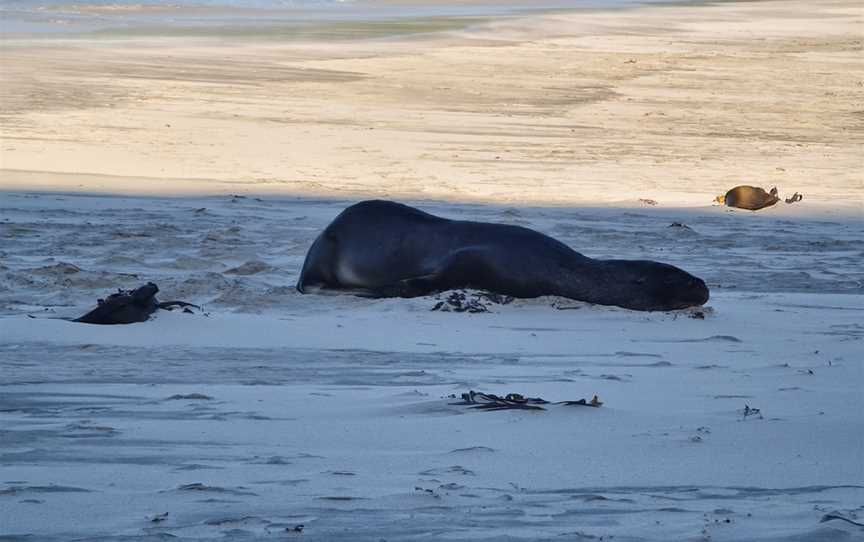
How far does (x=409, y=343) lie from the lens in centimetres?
627

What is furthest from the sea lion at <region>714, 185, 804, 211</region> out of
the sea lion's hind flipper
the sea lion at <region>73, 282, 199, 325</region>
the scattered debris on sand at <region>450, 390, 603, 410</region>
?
the scattered debris on sand at <region>450, 390, 603, 410</region>

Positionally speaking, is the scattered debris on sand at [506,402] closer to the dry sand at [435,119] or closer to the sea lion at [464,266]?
the sea lion at [464,266]

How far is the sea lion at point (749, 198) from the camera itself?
1134 cm

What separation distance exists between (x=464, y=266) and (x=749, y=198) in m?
4.74

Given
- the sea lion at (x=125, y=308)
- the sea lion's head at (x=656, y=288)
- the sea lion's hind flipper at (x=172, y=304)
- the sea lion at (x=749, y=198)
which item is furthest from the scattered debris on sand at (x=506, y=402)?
the sea lion at (x=749, y=198)

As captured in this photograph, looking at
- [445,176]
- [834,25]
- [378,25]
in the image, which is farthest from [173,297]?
[834,25]

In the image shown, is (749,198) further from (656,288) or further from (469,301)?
(469,301)

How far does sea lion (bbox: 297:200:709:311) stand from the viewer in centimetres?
710

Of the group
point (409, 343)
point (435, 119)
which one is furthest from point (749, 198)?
point (435, 119)

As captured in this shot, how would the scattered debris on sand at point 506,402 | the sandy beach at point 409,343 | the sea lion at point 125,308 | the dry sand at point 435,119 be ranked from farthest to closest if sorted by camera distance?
the dry sand at point 435,119 < the sea lion at point 125,308 < the scattered debris on sand at point 506,402 < the sandy beach at point 409,343

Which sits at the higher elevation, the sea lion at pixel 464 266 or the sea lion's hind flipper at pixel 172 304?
the sea lion at pixel 464 266

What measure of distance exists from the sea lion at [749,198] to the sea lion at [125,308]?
5999 mm

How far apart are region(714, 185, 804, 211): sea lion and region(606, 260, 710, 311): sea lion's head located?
435 cm

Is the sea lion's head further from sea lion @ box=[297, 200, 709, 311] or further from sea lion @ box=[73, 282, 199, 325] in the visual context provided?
sea lion @ box=[73, 282, 199, 325]
